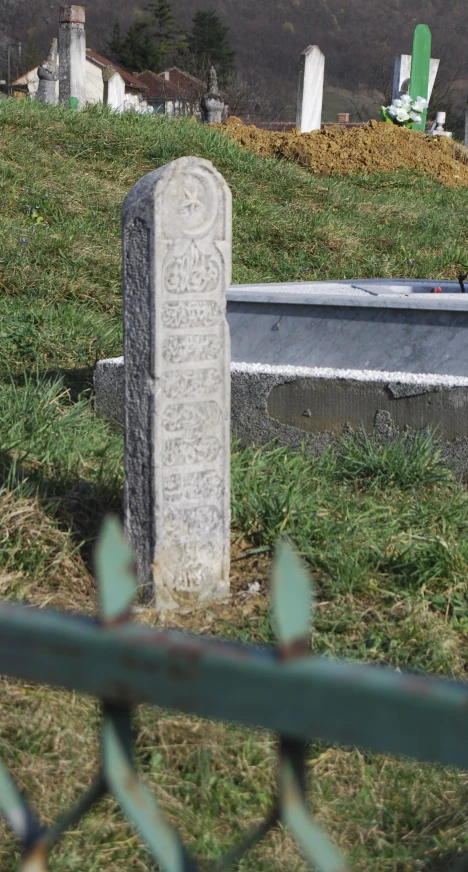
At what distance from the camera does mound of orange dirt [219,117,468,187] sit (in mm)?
10961

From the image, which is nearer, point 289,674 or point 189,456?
point 289,674

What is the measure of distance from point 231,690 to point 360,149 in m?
11.3

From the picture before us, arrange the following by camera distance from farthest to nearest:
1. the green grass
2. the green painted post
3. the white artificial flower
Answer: the green painted post → the white artificial flower → the green grass

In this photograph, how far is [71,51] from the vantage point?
13.1 meters

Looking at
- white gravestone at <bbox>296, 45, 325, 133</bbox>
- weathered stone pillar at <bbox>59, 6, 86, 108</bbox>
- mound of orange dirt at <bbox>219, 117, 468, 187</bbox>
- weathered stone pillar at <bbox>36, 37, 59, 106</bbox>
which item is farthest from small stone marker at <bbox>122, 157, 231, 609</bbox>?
weathered stone pillar at <bbox>36, 37, 59, 106</bbox>

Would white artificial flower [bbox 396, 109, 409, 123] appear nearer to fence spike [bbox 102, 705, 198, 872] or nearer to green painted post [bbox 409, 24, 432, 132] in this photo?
green painted post [bbox 409, 24, 432, 132]

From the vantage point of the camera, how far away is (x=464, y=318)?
13.9ft

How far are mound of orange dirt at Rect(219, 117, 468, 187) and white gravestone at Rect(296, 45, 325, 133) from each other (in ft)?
4.07

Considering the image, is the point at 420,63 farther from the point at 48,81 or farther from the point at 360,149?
the point at 48,81

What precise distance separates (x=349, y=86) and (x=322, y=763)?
85.5m

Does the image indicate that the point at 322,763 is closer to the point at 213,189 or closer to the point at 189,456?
the point at 189,456

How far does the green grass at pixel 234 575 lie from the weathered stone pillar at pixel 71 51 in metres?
7.31

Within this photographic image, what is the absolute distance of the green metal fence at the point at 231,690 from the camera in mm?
726

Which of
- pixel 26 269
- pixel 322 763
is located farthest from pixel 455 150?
pixel 322 763
